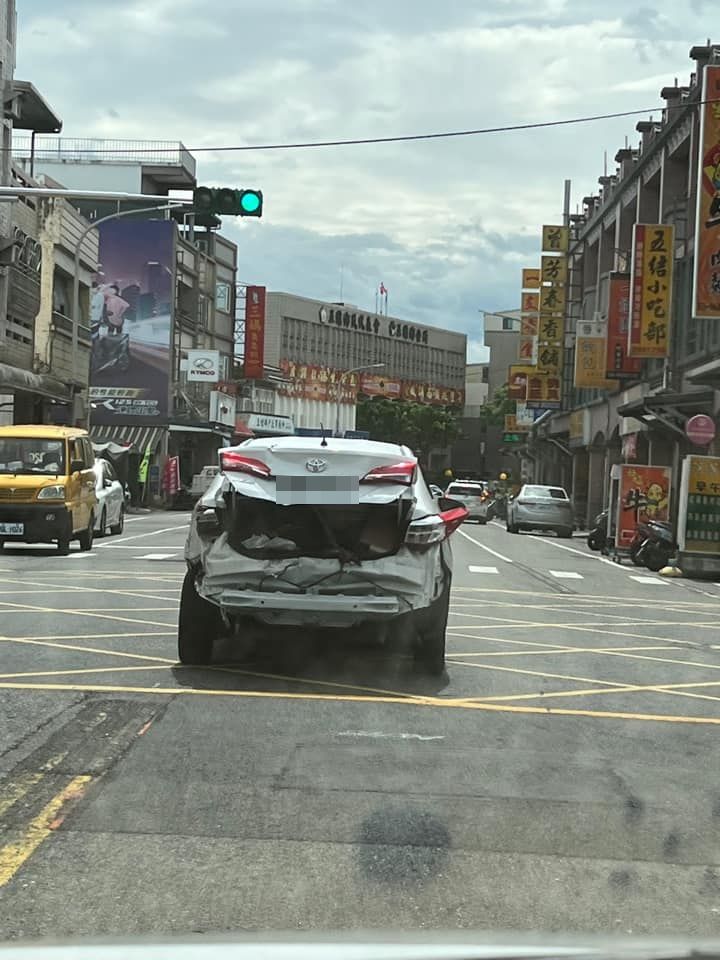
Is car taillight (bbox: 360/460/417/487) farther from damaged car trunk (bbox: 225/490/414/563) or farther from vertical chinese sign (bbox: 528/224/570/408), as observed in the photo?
vertical chinese sign (bbox: 528/224/570/408)

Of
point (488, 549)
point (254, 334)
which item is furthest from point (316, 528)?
point (254, 334)

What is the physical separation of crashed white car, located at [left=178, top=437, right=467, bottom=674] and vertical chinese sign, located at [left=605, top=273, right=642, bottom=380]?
34.6m

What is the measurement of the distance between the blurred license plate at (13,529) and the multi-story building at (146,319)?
1715 inches

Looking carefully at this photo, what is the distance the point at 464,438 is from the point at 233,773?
122539 millimetres

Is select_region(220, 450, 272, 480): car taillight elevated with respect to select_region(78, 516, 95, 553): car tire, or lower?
elevated

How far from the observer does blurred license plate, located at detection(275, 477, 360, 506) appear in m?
8.22

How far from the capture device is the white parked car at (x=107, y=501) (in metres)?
25.3

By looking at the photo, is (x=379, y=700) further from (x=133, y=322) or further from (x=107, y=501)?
(x=133, y=322)

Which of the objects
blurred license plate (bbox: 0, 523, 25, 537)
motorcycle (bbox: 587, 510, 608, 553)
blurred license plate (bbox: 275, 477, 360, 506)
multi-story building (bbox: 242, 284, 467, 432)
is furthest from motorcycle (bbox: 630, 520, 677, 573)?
multi-story building (bbox: 242, 284, 467, 432)

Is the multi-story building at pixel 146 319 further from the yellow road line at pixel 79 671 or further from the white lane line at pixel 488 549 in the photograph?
the yellow road line at pixel 79 671

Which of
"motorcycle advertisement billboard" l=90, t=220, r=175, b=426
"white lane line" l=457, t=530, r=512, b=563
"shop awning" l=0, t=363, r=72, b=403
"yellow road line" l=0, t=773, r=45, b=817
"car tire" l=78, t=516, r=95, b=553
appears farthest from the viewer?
"motorcycle advertisement billboard" l=90, t=220, r=175, b=426

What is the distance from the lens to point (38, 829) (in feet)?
16.0

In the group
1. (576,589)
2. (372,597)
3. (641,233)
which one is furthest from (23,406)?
(372,597)

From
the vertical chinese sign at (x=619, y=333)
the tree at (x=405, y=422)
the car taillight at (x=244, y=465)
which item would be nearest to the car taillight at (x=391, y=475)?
the car taillight at (x=244, y=465)
